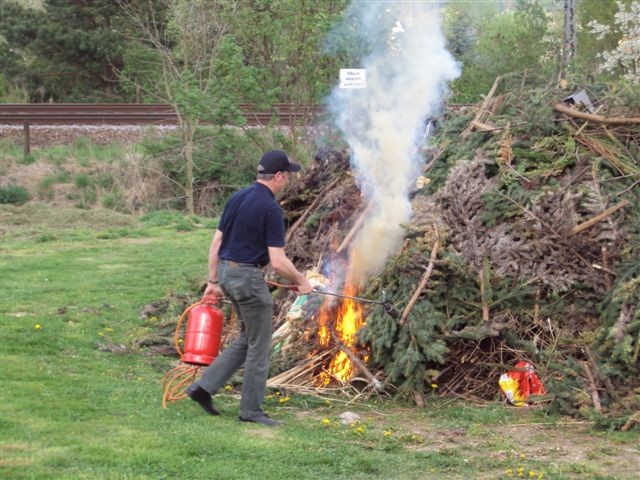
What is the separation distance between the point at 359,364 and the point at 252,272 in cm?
174

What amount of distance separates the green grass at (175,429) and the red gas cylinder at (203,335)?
40 cm

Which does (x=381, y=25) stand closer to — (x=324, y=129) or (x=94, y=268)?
(x=324, y=129)

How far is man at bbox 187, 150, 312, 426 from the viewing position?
7262 mm

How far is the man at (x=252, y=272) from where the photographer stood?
7.26 meters

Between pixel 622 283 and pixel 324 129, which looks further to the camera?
pixel 324 129

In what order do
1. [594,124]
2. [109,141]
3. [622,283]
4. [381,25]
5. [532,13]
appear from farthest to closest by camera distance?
[109,141] → [532,13] → [381,25] → [594,124] → [622,283]

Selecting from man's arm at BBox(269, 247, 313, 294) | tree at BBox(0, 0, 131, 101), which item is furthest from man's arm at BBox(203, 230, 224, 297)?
tree at BBox(0, 0, 131, 101)

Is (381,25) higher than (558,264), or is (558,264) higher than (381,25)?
(381,25)

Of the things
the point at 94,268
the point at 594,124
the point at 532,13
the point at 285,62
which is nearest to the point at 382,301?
the point at 594,124

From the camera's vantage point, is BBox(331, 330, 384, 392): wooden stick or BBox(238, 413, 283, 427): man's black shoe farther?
BBox(331, 330, 384, 392): wooden stick

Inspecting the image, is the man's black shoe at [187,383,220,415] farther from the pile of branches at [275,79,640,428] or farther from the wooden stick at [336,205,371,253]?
the wooden stick at [336,205,371,253]

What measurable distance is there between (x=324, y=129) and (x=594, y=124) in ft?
22.4

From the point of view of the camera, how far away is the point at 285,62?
16.9m

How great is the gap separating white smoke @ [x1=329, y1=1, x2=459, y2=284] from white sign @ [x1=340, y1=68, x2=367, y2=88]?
0.41 metres
